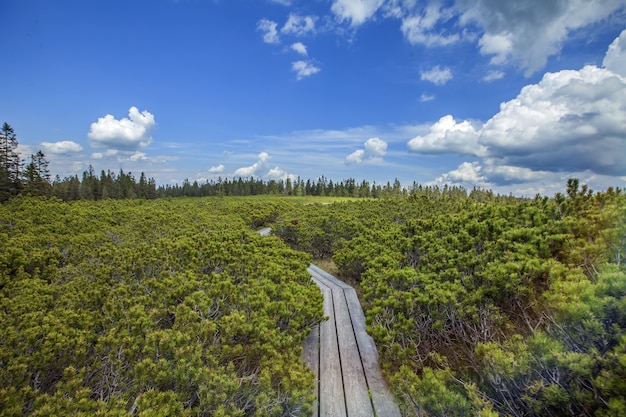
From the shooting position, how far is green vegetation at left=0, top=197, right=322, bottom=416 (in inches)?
104

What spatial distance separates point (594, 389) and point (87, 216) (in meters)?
12.8

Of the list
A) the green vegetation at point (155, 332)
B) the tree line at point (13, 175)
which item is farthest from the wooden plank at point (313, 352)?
the tree line at point (13, 175)

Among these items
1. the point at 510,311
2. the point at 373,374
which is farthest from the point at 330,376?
the point at 510,311

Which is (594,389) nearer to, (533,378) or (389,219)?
(533,378)

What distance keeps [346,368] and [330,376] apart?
11.1 inches

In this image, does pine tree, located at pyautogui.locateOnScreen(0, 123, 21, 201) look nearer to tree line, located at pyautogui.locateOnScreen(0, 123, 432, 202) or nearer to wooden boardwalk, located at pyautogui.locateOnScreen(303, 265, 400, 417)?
tree line, located at pyautogui.locateOnScreen(0, 123, 432, 202)

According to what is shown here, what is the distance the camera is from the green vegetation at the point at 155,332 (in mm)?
2639

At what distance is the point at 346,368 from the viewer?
411 cm

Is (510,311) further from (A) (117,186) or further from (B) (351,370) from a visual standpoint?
(A) (117,186)

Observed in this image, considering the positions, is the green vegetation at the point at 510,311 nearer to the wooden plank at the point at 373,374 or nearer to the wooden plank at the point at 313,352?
the wooden plank at the point at 373,374

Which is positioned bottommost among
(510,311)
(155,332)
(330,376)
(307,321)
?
(330,376)

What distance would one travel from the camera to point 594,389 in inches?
83.4

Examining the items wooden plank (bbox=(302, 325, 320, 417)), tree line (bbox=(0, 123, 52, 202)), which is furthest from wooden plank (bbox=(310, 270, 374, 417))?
tree line (bbox=(0, 123, 52, 202))

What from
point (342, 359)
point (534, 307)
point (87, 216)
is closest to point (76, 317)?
point (342, 359)
